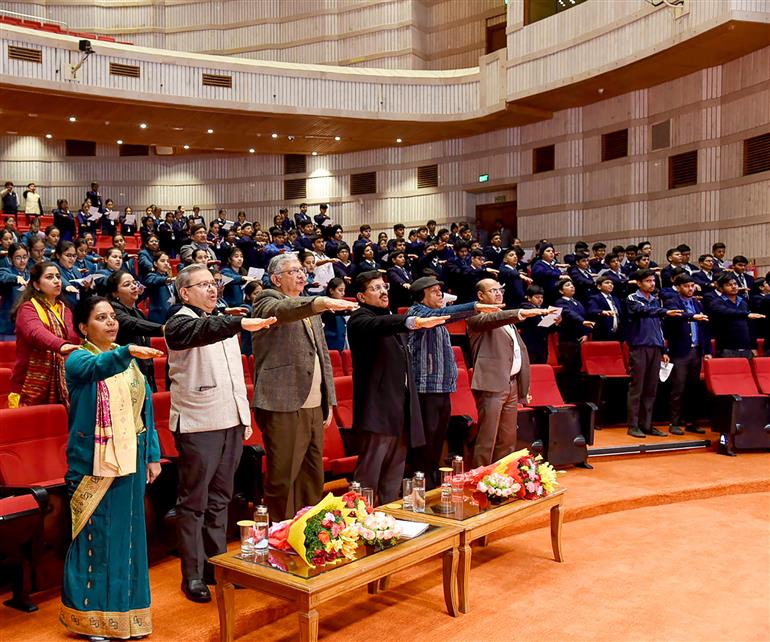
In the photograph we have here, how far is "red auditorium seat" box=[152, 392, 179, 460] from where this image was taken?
12.4 ft

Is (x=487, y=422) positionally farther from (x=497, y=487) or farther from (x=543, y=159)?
(x=543, y=159)

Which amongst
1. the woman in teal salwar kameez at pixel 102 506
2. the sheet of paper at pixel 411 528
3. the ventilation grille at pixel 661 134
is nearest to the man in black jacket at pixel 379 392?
the sheet of paper at pixel 411 528

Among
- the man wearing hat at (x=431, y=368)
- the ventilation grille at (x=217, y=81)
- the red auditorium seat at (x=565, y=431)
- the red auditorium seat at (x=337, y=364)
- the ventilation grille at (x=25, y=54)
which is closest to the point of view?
the man wearing hat at (x=431, y=368)

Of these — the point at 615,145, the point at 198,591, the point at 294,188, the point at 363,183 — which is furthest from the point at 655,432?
the point at 294,188

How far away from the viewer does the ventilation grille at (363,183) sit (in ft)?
47.8

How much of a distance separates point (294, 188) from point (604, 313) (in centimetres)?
948

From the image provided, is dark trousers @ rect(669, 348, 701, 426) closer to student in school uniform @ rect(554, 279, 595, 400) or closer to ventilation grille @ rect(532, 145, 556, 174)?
student in school uniform @ rect(554, 279, 595, 400)

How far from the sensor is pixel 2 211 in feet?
39.2

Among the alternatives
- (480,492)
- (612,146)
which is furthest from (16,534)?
(612,146)

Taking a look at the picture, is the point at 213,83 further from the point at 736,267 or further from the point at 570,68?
the point at 736,267

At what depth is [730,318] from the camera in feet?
21.7

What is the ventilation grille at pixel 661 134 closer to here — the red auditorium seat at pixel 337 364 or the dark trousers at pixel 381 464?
the red auditorium seat at pixel 337 364

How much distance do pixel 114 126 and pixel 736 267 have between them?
9975 millimetres

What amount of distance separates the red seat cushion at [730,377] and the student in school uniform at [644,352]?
344mm
